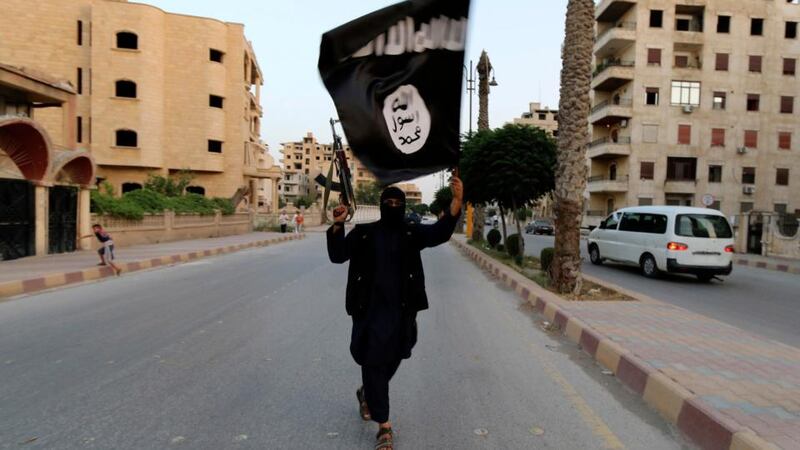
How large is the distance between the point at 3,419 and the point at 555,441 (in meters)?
3.81

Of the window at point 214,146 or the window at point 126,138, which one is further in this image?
the window at point 214,146

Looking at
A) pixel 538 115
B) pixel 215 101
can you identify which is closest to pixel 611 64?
pixel 215 101

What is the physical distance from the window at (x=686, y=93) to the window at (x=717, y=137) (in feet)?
8.94

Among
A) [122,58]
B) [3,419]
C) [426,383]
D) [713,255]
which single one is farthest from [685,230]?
[122,58]

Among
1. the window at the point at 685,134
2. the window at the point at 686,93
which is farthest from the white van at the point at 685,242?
the window at the point at 686,93

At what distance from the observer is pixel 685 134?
4394 centimetres

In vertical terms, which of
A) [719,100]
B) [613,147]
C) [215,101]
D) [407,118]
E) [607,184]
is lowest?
[407,118]

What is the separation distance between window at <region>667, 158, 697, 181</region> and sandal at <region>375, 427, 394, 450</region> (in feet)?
154

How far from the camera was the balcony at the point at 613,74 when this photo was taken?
4372 cm

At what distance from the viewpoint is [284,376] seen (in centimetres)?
469

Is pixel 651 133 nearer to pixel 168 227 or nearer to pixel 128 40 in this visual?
pixel 168 227

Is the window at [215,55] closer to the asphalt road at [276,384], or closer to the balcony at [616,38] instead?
the balcony at [616,38]

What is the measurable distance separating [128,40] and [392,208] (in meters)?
41.4

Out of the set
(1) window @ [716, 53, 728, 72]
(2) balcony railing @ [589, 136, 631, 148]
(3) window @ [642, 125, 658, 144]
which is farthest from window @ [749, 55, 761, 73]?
(2) balcony railing @ [589, 136, 631, 148]
